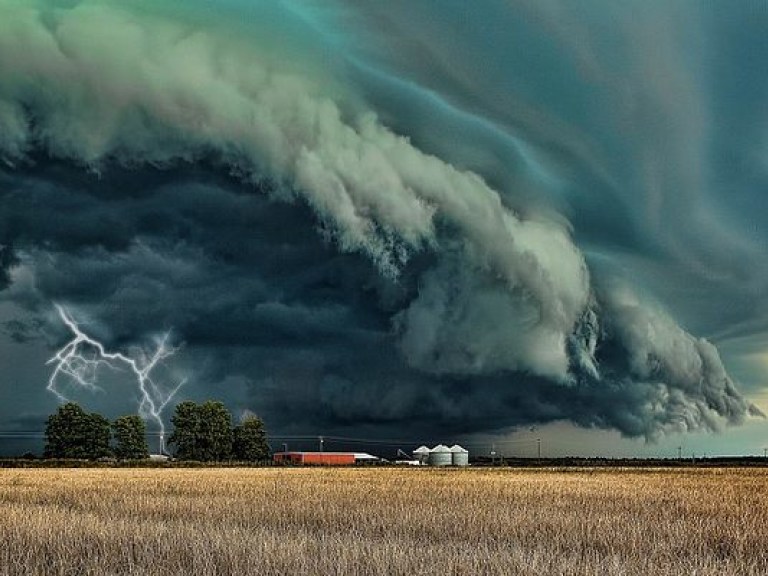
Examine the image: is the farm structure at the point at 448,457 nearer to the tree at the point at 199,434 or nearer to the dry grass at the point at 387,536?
the tree at the point at 199,434

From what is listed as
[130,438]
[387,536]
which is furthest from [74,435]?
[387,536]

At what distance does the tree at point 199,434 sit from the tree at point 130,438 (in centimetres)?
507

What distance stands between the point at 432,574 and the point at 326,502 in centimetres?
1491

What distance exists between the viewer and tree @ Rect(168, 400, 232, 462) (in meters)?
142

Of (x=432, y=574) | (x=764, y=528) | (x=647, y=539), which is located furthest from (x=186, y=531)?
(x=764, y=528)

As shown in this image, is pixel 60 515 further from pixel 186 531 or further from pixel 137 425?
pixel 137 425

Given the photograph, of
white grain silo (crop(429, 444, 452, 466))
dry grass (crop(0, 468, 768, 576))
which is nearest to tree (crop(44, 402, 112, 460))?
white grain silo (crop(429, 444, 452, 466))

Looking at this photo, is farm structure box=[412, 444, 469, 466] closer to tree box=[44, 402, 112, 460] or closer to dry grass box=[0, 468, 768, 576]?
tree box=[44, 402, 112, 460]

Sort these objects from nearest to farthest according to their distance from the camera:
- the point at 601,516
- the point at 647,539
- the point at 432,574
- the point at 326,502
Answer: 1. the point at 432,574
2. the point at 647,539
3. the point at 601,516
4. the point at 326,502

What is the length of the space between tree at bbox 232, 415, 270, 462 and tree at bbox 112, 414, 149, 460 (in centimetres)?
1499

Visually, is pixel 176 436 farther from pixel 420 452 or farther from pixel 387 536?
pixel 387 536

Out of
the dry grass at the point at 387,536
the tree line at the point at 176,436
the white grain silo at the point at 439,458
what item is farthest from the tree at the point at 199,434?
the dry grass at the point at 387,536

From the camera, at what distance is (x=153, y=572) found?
11336mm

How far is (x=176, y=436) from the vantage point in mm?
143000
